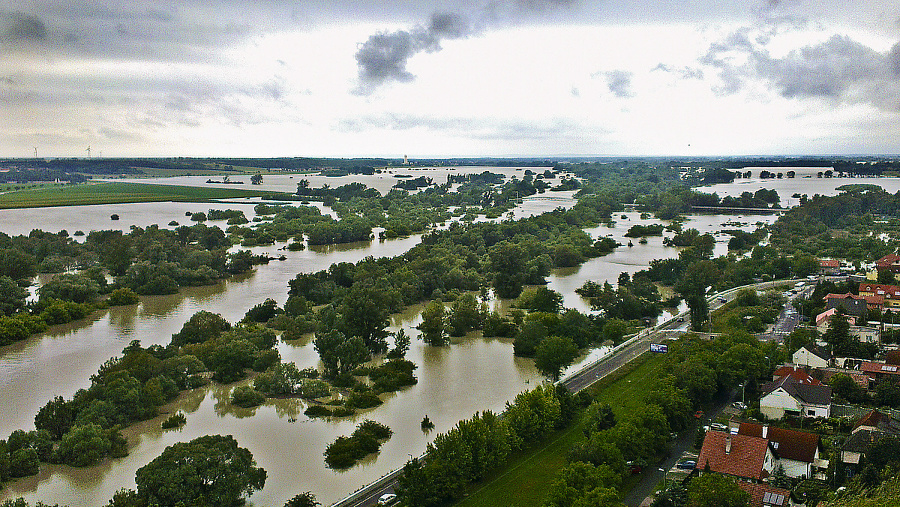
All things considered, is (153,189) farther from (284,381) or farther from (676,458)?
(676,458)

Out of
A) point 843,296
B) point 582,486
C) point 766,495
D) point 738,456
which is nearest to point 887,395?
point 738,456

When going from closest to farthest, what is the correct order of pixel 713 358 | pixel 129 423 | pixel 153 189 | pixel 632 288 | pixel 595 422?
pixel 595 422
pixel 129 423
pixel 713 358
pixel 632 288
pixel 153 189

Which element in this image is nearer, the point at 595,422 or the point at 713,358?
the point at 595,422

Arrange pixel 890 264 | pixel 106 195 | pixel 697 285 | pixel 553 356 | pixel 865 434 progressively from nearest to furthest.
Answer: pixel 865 434 < pixel 553 356 < pixel 697 285 < pixel 890 264 < pixel 106 195

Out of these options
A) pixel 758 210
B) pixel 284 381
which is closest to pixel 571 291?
pixel 284 381

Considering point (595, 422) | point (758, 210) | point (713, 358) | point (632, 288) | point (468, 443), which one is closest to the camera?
point (468, 443)

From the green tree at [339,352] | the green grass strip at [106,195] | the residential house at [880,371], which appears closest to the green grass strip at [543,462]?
the residential house at [880,371]

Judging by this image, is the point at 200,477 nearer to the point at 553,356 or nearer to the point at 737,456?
the point at 737,456

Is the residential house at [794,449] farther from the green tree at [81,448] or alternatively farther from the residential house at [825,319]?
the green tree at [81,448]
